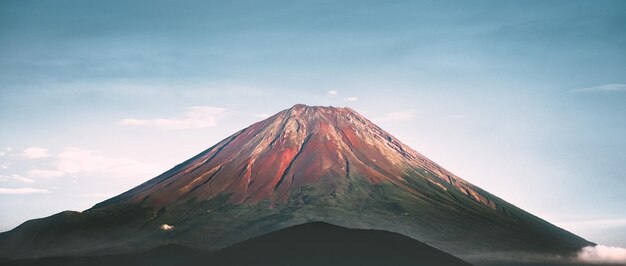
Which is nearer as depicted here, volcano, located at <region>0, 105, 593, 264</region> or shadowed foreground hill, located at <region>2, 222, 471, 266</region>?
shadowed foreground hill, located at <region>2, 222, 471, 266</region>

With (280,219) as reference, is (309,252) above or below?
below

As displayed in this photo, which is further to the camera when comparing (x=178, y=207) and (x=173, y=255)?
(x=178, y=207)

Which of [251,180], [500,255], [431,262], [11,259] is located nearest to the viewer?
[431,262]

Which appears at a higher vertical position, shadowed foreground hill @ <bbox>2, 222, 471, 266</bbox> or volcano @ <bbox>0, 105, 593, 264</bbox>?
volcano @ <bbox>0, 105, 593, 264</bbox>

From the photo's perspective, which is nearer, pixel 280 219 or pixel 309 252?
pixel 309 252

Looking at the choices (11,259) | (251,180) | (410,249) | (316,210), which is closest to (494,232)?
(410,249)

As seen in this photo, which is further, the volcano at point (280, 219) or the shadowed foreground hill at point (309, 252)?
the volcano at point (280, 219)

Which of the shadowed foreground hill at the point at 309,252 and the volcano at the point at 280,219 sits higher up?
the volcano at the point at 280,219

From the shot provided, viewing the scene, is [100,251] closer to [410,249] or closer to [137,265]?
[137,265]
